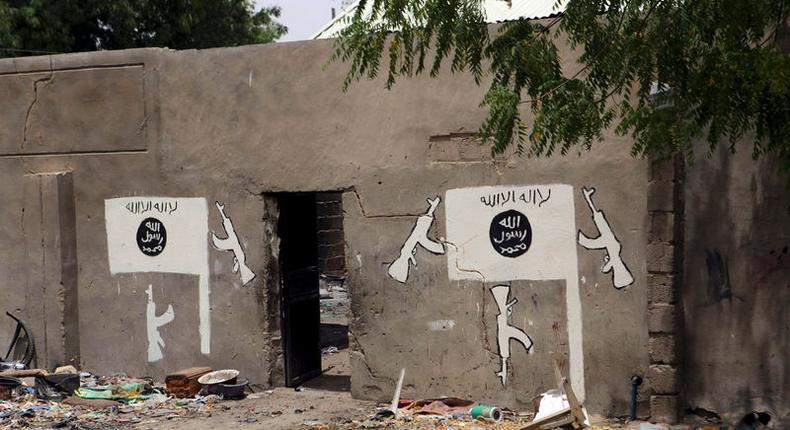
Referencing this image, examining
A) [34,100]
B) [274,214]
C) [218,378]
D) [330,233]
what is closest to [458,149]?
[274,214]

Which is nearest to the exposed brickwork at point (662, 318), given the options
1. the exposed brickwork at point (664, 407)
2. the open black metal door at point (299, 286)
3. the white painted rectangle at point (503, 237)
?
the exposed brickwork at point (664, 407)

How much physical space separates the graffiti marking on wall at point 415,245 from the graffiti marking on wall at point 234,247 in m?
1.47

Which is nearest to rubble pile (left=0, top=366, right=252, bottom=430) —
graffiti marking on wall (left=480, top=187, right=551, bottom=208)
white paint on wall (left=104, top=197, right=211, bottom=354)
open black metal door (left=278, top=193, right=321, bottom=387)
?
white paint on wall (left=104, top=197, right=211, bottom=354)

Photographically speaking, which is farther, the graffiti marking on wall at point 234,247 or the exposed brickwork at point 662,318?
the graffiti marking on wall at point 234,247

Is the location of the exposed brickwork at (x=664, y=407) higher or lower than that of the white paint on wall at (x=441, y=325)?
lower

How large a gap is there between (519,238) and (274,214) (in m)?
2.45

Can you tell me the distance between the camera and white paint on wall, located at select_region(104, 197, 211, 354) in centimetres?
1009

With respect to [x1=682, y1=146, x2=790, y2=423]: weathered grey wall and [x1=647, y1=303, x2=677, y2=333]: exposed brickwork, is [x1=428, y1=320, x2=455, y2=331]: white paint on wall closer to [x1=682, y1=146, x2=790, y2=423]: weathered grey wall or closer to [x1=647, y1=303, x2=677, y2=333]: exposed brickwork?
[x1=647, y1=303, x2=677, y2=333]: exposed brickwork

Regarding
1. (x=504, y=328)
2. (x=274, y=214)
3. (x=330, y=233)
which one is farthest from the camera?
(x=330, y=233)

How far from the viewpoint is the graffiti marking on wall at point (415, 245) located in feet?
29.7

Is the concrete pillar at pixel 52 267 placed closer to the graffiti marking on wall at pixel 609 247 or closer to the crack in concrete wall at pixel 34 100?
the crack in concrete wall at pixel 34 100

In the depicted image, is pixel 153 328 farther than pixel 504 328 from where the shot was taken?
Yes

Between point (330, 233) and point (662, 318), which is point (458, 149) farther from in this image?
point (330, 233)

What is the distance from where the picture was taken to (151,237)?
33.9ft
